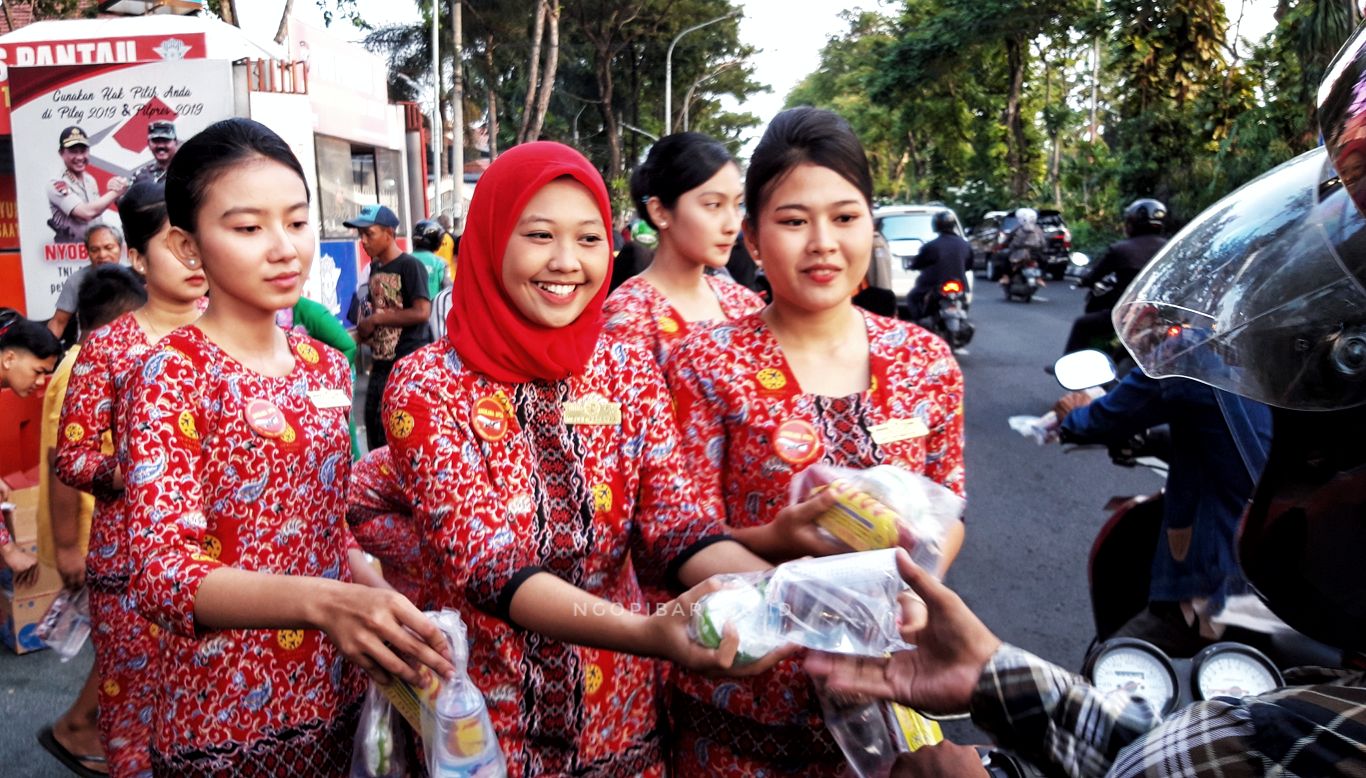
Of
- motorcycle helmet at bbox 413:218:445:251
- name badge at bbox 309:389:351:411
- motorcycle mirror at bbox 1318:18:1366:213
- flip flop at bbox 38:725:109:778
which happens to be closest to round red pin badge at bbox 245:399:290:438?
name badge at bbox 309:389:351:411

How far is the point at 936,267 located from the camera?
11.4 meters

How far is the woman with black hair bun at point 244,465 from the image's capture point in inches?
74.4

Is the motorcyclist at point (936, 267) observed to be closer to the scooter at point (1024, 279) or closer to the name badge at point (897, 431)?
the scooter at point (1024, 279)

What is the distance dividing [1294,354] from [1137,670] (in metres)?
1.81

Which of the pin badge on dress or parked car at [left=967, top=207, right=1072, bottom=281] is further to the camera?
parked car at [left=967, top=207, right=1072, bottom=281]

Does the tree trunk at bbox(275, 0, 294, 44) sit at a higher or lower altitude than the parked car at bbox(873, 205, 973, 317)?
higher

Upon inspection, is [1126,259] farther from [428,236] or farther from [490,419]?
[490,419]

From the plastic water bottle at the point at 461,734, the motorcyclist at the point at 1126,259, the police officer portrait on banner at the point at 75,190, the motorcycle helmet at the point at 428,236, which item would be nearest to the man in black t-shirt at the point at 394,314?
the motorcycle helmet at the point at 428,236

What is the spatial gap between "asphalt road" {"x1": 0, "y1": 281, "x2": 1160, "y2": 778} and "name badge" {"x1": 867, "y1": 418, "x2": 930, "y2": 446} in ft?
7.08

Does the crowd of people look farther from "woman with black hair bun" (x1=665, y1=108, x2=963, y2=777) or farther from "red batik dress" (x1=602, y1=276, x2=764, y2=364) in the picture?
"red batik dress" (x1=602, y1=276, x2=764, y2=364)

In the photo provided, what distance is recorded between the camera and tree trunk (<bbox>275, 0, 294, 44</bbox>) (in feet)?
43.8

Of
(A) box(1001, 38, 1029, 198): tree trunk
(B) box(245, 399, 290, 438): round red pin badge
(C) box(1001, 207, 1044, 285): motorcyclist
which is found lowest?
(C) box(1001, 207, 1044, 285): motorcyclist

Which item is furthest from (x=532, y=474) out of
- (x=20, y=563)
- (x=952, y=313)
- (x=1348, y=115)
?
(x=952, y=313)

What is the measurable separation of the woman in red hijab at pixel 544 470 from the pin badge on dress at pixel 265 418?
366 mm
